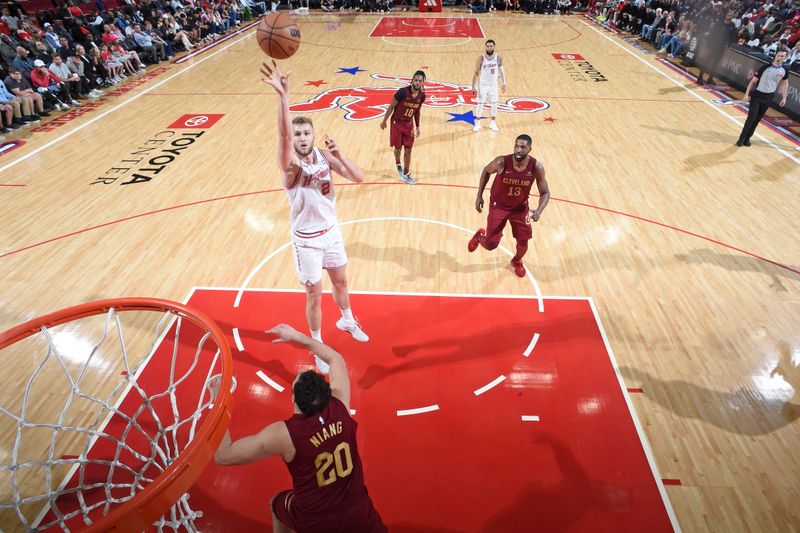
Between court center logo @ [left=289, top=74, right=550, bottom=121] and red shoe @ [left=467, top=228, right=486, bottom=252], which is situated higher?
red shoe @ [left=467, top=228, right=486, bottom=252]

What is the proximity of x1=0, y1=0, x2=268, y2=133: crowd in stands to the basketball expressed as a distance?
7898 millimetres

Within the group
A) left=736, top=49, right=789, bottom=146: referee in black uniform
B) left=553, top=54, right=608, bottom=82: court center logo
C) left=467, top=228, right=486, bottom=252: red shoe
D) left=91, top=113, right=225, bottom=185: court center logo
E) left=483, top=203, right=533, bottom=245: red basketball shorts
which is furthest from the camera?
left=553, top=54, right=608, bottom=82: court center logo

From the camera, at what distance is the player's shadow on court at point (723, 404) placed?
14.1 feet

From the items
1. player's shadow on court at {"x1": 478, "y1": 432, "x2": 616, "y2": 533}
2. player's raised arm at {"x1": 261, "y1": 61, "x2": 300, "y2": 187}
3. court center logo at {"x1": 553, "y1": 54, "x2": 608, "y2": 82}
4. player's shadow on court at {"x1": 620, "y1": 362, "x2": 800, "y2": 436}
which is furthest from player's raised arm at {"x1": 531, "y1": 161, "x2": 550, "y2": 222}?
court center logo at {"x1": 553, "y1": 54, "x2": 608, "y2": 82}

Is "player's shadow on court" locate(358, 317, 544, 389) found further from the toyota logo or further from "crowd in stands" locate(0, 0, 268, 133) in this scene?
"crowd in stands" locate(0, 0, 268, 133)

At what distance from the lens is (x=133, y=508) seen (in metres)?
2.20

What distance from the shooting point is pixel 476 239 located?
20.4ft

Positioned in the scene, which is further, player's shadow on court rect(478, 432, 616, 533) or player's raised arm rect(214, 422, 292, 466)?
player's shadow on court rect(478, 432, 616, 533)

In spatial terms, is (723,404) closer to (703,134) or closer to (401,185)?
(401,185)

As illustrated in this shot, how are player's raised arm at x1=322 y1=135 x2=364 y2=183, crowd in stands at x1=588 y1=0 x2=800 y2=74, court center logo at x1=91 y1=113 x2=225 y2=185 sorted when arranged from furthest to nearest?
1. crowd in stands at x1=588 y1=0 x2=800 y2=74
2. court center logo at x1=91 y1=113 x2=225 y2=185
3. player's raised arm at x1=322 y1=135 x2=364 y2=183

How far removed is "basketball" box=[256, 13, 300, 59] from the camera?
615 centimetres

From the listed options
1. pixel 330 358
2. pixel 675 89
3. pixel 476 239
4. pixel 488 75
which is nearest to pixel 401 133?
pixel 476 239

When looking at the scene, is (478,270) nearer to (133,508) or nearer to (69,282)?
(133,508)

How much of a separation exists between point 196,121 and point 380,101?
436 cm
